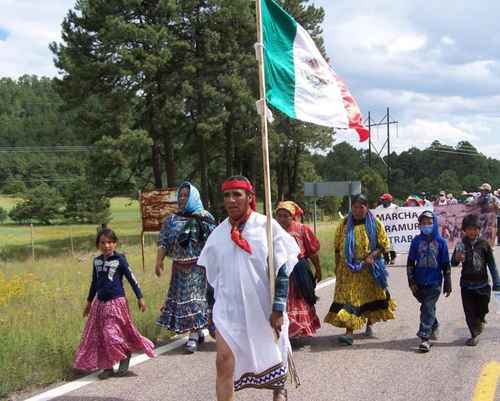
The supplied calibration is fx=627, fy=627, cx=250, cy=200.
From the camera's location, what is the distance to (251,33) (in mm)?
35531

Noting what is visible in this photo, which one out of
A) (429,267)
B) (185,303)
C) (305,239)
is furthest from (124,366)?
(429,267)

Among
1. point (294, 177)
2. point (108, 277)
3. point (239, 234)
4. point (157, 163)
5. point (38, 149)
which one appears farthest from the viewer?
point (38, 149)

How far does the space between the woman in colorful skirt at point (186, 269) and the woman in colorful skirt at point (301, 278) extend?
92 cm

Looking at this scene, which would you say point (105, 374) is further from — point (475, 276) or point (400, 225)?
point (400, 225)

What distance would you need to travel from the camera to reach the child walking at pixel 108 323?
19.4 ft

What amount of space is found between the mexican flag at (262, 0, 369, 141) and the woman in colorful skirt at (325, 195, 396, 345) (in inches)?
77.0

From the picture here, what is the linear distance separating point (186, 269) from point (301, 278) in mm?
1319

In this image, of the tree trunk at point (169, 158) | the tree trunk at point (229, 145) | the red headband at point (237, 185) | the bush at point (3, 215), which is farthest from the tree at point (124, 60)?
the bush at point (3, 215)

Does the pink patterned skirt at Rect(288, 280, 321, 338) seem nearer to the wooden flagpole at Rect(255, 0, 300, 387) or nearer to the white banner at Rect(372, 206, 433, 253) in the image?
the wooden flagpole at Rect(255, 0, 300, 387)

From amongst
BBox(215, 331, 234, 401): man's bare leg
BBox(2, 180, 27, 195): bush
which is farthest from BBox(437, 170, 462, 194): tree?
BBox(215, 331, 234, 401): man's bare leg

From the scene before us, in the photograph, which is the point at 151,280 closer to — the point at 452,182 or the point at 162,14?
the point at 162,14

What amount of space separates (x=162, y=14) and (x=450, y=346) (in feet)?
96.1

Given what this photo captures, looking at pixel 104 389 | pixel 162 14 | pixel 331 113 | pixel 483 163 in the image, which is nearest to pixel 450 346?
pixel 331 113

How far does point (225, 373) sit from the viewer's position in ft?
14.2
